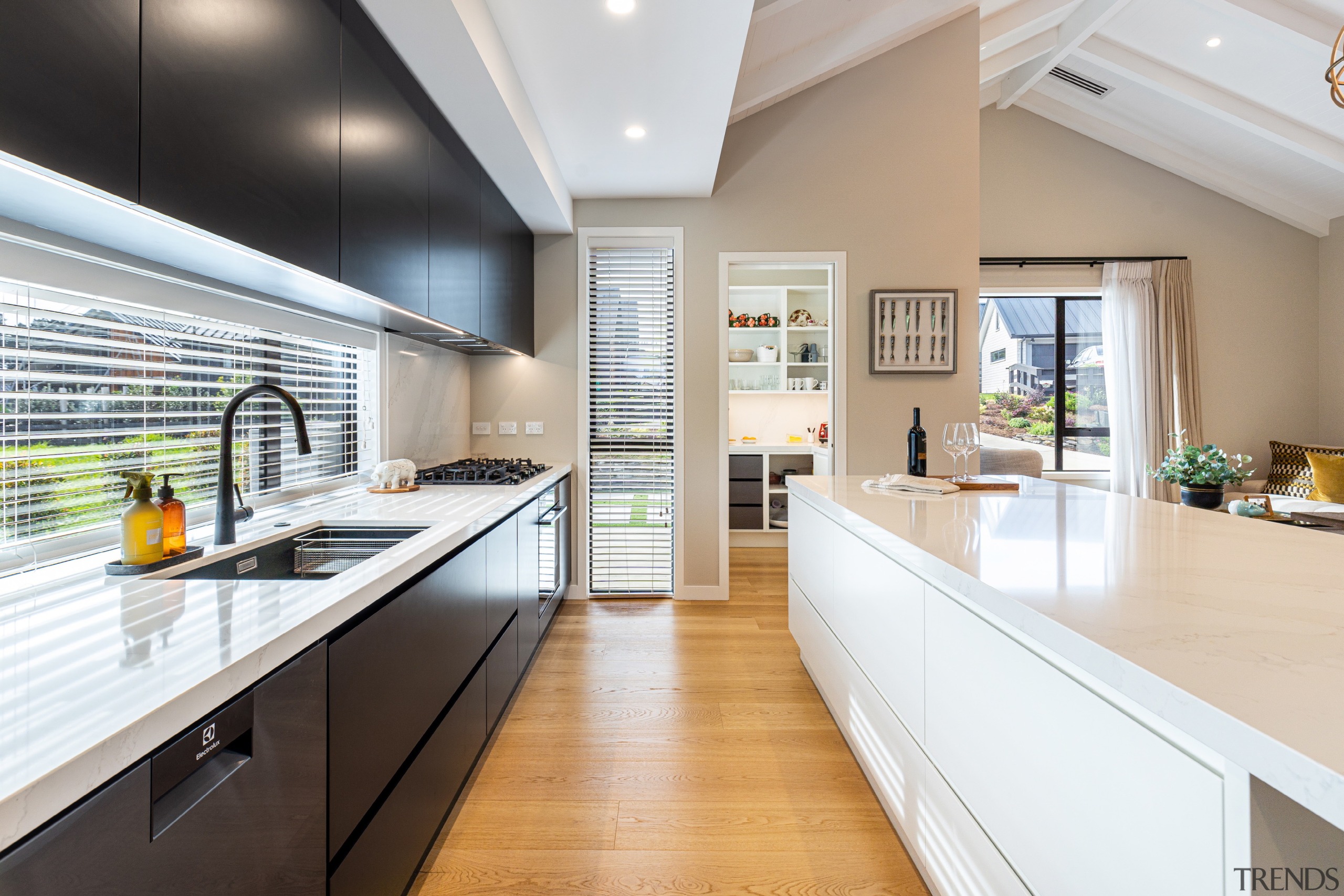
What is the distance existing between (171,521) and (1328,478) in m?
6.78

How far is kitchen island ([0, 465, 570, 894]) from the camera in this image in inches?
23.0

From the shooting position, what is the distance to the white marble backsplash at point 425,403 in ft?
9.12

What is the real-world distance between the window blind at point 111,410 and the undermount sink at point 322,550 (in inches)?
12.3

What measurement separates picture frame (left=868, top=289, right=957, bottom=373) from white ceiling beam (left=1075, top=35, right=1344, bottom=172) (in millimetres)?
2209

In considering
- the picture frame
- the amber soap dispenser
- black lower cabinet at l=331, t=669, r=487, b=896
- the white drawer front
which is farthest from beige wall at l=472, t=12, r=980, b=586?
the amber soap dispenser

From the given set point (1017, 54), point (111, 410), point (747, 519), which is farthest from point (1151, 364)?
point (111, 410)

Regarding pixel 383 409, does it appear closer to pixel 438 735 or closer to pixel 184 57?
pixel 438 735

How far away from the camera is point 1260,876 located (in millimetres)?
592

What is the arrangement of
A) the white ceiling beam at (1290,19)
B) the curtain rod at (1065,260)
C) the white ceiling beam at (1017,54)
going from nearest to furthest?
the white ceiling beam at (1290,19), the white ceiling beam at (1017,54), the curtain rod at (1065,260)

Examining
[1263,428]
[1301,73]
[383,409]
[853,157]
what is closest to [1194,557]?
[383,409]

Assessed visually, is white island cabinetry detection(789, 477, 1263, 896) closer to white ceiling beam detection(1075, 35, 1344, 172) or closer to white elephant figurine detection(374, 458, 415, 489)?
white elephant figurine detection(374, 458, 415, 489)

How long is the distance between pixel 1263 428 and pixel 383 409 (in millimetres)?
7120

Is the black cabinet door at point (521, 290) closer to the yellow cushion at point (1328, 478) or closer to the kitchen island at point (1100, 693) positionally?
the kitchen island at point (1100, 693)

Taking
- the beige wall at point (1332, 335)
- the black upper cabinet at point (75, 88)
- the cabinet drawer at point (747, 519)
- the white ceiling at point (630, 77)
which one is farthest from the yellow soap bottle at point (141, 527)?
the beige wall at point (1332, 335)
